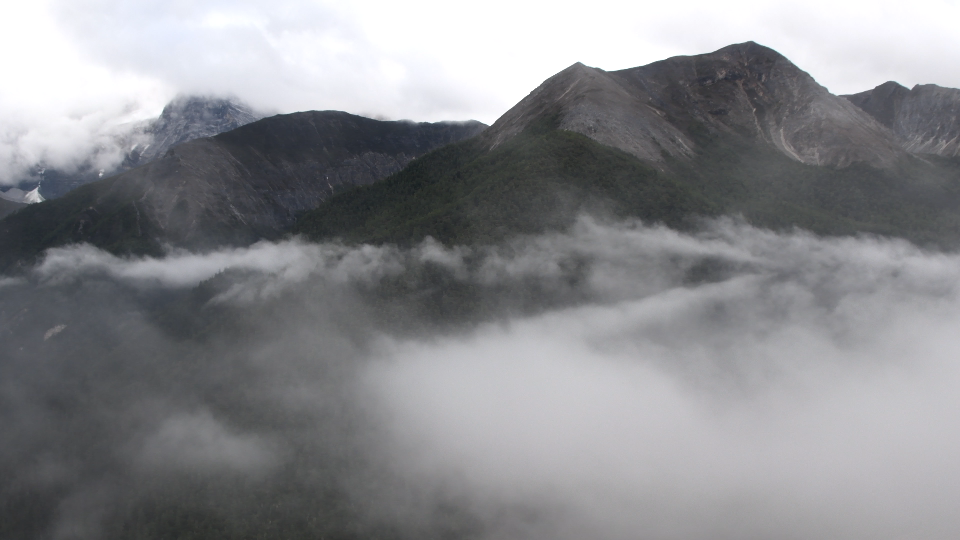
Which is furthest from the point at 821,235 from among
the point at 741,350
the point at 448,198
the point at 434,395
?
the point at 434,395

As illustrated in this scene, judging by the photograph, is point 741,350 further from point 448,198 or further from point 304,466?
point 304,466

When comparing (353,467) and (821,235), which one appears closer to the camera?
(353,467)

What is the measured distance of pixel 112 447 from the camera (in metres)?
156

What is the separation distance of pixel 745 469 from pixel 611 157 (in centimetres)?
9617

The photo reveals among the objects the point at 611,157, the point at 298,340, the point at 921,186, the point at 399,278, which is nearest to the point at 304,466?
the point at 298,340

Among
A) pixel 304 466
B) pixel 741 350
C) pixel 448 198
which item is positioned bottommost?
pixel 304 466

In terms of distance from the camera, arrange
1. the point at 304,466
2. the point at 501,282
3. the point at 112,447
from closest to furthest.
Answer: the point at 304,466 → the point at 112,447 → the point at 501,282

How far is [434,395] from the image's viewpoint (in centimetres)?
18812

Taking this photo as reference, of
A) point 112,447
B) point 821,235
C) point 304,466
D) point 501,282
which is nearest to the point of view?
point 304,466

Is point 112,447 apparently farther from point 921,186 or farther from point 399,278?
point 921,186

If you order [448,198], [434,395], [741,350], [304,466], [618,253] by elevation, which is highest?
[448,198]

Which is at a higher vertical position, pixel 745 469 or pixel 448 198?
pixel 448 198

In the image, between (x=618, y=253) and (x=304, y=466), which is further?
(x=618, y=253)

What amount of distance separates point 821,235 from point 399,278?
382ft
